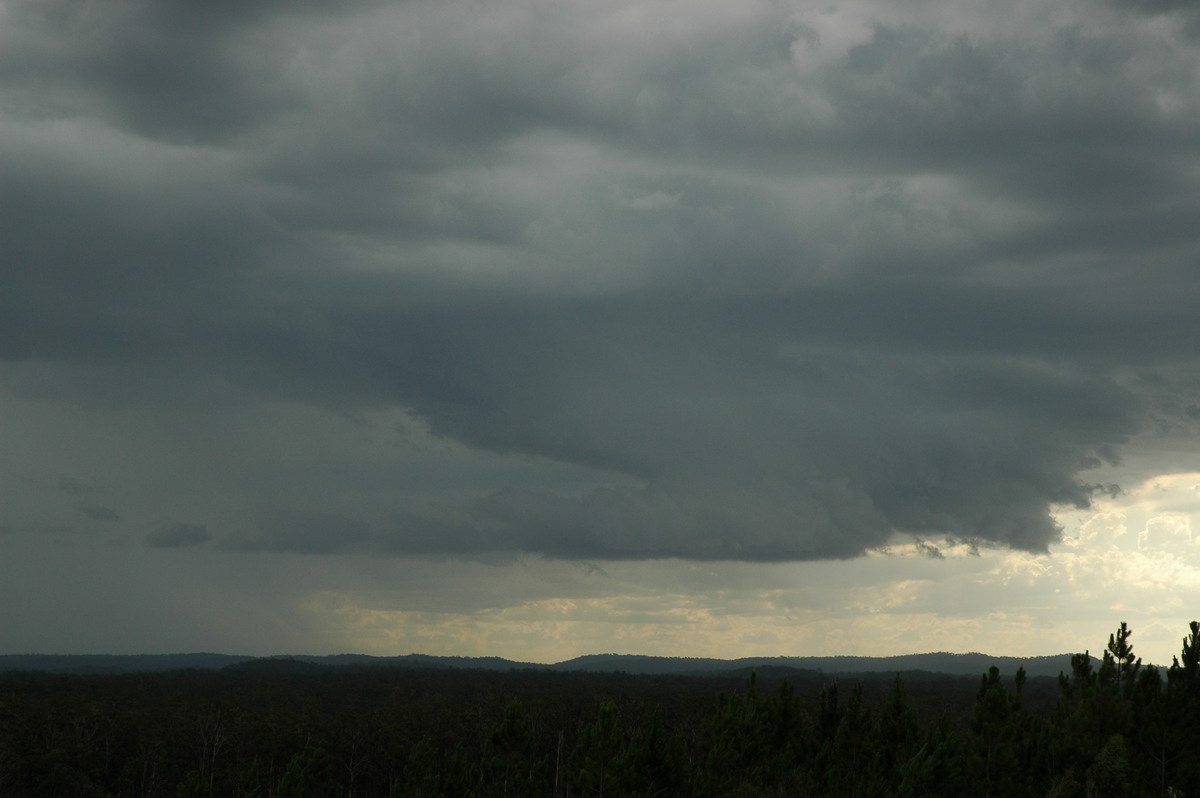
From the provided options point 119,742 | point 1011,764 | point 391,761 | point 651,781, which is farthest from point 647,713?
point 1011,764

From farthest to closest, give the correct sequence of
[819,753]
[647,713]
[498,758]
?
[647,713] < [498,758] < [819,753]

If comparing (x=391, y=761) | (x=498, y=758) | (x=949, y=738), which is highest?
(x=949, y=738)

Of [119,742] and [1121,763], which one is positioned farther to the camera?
[119,742]

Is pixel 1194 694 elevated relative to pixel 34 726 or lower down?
elevated

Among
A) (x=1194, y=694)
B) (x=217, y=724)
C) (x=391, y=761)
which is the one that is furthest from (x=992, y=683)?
(x=217, y=724)

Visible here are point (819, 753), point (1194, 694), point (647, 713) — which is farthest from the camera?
point (647, 713)

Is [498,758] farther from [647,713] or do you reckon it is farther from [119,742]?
[647,713]

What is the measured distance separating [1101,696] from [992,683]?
917 cm

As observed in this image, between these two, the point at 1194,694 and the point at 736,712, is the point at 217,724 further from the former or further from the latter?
the point at 1194,694

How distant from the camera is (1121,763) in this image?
55.5 metres

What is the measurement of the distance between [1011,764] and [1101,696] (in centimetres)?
965

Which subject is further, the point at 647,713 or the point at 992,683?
the point at 647,713

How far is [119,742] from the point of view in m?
127

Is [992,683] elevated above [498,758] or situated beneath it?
elevated above
